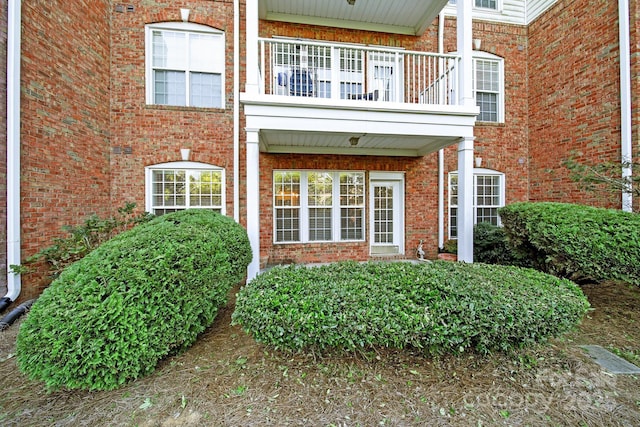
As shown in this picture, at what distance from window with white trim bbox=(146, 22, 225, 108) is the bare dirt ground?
5598mm

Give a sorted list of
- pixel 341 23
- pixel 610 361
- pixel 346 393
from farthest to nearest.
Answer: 1. pixel 341 23
2. pixel 610 361
3. pixel 346 393

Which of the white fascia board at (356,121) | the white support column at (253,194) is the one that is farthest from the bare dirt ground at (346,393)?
the white fascia board at (356,121)

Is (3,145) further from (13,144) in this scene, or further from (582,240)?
(582,240)

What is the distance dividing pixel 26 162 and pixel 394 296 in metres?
5.73

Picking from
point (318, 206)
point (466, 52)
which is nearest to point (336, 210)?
point (318, 206)

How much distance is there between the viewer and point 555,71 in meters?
7.04

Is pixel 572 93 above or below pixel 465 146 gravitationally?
A: above

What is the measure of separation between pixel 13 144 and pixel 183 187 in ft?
9.26

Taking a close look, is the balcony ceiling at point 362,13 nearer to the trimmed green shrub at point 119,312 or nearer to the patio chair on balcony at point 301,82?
the patio chair on balcony at point 301,82

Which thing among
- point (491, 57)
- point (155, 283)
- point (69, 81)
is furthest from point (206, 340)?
point (491, 57)

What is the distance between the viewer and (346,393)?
2.24 m

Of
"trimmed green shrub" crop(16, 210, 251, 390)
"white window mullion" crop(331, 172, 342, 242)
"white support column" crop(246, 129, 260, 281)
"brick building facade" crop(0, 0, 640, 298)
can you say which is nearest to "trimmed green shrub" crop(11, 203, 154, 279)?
"brick building facade" crop(0, 0, 640, 298)

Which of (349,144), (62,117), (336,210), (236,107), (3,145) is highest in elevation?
(236,107)

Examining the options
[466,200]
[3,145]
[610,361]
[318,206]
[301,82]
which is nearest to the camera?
[610,361]
